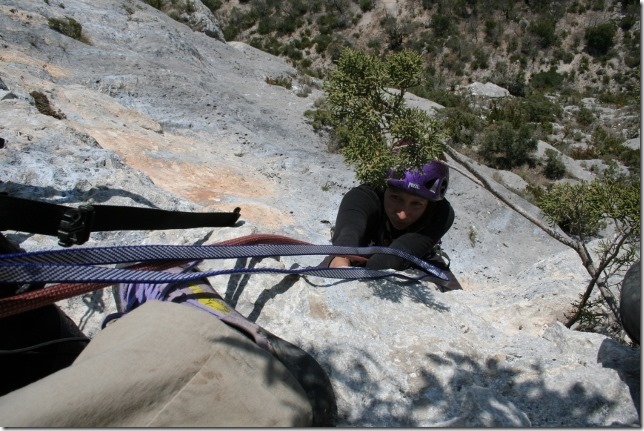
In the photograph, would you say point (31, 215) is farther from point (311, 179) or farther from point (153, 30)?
point (153, 30)

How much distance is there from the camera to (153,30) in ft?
49.1

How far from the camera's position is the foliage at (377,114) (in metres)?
1.99

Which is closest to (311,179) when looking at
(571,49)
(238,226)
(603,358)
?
(238,226)

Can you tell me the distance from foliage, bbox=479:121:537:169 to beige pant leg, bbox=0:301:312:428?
64.6 feet

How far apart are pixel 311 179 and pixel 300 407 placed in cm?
729

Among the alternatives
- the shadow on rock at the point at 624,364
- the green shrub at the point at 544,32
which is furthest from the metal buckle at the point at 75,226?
the green shrub at the point at 544,32

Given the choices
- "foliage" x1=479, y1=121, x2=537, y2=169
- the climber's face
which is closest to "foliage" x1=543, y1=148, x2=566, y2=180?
"foliage" x1=479, y1=121, x2=537, y2=169

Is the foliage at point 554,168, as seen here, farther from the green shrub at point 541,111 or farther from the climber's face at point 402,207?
the climber's face at point 402,207

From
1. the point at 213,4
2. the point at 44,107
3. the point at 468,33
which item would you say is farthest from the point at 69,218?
the point at 213,4

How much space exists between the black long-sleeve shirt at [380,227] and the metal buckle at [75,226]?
1.50 meters

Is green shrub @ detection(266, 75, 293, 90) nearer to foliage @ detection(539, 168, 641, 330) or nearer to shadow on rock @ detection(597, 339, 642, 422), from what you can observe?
foliage @ detection(539, 168, 641, 330)

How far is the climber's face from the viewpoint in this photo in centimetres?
311

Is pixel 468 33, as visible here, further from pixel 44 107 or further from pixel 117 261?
pixel 117 261

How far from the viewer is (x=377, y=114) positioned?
82.0 inches
